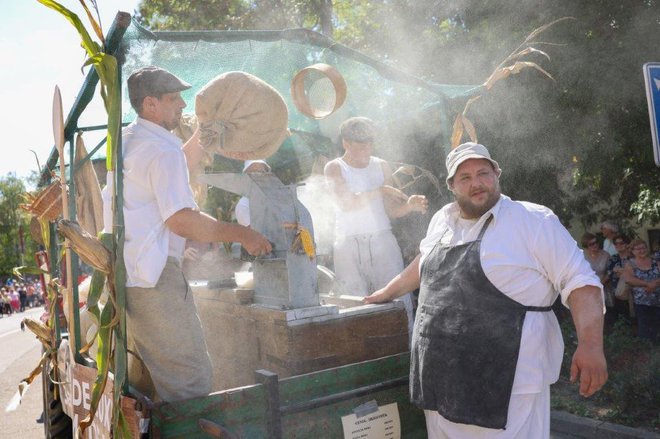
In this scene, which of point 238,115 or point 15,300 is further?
point 15,300

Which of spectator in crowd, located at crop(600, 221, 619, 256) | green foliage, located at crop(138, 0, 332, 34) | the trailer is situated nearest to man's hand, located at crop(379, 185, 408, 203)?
the trailer

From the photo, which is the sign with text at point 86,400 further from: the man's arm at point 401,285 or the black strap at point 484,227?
the black strap at point 484,227

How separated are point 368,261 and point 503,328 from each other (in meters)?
1.98

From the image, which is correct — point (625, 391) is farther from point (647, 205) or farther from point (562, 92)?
point (647, 205)

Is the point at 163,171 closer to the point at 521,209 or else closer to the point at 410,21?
the point at 521,209

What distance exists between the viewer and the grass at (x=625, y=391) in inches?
209

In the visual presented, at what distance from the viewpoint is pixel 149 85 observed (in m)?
2.38

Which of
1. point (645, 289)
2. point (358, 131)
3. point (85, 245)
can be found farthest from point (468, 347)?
point (645, 289)

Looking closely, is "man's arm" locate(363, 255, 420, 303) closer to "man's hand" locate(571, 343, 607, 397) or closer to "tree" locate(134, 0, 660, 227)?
"man's hand" locate(571, 343, 607, 397)

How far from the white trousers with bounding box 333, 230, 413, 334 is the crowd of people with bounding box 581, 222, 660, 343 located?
4390mm

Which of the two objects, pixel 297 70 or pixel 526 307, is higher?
pixel 297 70

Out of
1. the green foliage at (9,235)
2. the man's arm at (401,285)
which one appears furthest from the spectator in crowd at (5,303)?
the man's arm at (401,285)

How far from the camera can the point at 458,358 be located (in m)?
2.30

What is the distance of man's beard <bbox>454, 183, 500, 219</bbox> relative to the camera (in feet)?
8.23
